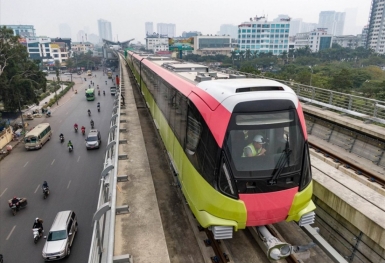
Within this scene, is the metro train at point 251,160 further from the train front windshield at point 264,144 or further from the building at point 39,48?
the building at point 39,48

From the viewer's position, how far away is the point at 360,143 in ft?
37.1

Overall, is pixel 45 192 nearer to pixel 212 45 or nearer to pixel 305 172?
pixel 305 172

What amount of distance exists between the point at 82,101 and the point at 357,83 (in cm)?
4593

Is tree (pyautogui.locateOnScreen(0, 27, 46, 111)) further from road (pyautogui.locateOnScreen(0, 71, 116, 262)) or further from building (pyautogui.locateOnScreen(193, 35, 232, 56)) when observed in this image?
building (pyautogui.locateOnScreen(193, 35, 232, 56))

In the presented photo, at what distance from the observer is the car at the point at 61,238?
12.7 meters

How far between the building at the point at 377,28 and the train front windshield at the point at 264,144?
136 metres

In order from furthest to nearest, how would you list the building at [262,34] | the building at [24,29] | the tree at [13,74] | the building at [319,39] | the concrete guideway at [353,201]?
the building at [24,29], the building at [319,39], the building at [262,34], the tree at [13,74], the concrete guideway at [353,201]

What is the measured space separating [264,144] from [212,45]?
12000 centimetres

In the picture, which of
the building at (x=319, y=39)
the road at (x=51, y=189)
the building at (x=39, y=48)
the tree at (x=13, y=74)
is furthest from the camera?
the building at (x=319, y=39)

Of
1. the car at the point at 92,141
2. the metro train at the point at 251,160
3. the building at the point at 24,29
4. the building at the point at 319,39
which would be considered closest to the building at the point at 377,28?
the building at the point at 319,39

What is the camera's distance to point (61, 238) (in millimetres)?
13258

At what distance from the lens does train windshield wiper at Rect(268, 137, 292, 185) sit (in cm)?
529

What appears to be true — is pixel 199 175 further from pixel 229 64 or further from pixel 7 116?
pixel 229 64

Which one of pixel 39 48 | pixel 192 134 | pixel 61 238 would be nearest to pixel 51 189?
pixel 61 238
